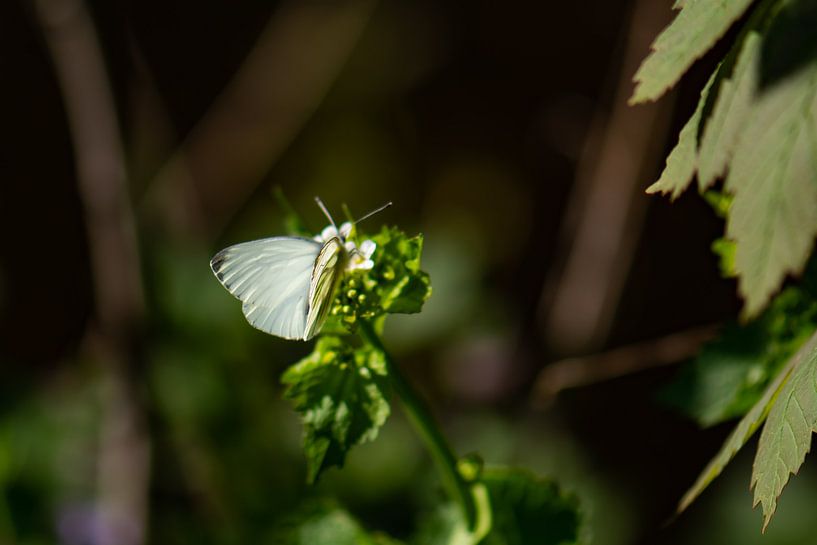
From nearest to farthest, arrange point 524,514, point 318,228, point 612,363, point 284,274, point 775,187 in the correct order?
1. point 775,187
2. point 284,274
3. point 524,514
4. point 612,363
5. point 318,228

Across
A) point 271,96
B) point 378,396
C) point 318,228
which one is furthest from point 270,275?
point 271,96

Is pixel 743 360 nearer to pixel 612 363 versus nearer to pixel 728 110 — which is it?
pixel 728 110

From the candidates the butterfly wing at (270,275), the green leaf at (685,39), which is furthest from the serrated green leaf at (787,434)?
the butterfly wing at (270,275)

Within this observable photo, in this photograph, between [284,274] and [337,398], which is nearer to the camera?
[337,398]

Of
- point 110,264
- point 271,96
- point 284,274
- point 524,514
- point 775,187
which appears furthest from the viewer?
point 271,96

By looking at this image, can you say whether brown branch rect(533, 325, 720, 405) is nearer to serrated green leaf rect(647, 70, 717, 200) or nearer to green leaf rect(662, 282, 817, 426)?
green leaf rect(662, 282, 817, 426)

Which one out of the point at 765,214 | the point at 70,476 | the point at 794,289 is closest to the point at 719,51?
the point at 794,289

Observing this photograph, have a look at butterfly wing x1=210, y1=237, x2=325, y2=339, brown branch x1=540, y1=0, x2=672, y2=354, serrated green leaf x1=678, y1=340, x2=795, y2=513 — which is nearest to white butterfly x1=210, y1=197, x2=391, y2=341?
butterfly wing x1=210, y1=237, x2=325, y2=339
